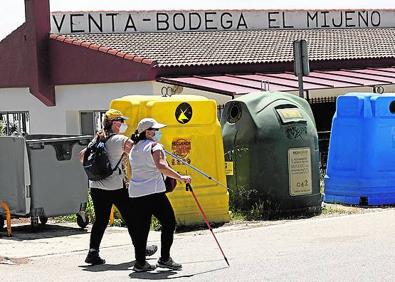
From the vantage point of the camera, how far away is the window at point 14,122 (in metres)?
29.9

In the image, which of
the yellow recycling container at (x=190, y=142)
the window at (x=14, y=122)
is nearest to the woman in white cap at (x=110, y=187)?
the yellow recycling container at (x=190, y=142)

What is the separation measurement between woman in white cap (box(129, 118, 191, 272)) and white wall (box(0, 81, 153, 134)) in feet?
47.1

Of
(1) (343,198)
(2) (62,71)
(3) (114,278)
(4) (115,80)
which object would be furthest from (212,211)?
(2) (62,71)

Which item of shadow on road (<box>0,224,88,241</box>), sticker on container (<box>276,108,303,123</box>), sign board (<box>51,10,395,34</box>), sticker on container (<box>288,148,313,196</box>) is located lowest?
shadow on road (<box>0,224,88,241</box>)

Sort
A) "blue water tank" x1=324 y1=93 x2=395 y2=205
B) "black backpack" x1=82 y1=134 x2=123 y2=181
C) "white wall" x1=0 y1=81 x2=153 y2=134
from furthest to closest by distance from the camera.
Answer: "white wall" x1=0 y1=81 x2=153 y2=134, "blue water tank" x1=324 y1=93 x2=395 y2=205, "black backpack" x1=82 y1=134 x2=123 y2=181

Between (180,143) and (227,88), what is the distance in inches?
387

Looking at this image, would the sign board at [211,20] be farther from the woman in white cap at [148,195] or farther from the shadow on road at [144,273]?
the woman in white cap at [148,195]

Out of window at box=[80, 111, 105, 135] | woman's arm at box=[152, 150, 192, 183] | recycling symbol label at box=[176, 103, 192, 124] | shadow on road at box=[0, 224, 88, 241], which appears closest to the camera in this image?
woman's arm at box=[152, 150, 192, 183]

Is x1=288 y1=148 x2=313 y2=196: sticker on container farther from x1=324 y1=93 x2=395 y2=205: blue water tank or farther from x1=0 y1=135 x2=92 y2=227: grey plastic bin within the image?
x1=0 y1=135 x2=92 y2=227: grey plastic bin

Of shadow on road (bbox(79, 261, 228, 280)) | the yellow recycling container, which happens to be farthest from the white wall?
shadow on road (bbox(79, 261, 228, 280))

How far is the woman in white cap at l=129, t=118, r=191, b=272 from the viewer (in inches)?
378

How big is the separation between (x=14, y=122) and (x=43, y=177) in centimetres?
1814

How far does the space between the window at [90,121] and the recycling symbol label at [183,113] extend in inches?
560

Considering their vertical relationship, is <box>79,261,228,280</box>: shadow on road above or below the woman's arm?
below
